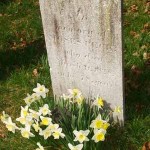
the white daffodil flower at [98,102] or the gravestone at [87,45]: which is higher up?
the gravestone at [87,45]

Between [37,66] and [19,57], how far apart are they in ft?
1.42

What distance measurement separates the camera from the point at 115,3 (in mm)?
3557

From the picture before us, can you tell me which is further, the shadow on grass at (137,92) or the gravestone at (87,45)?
the shadow on grass at (137,92)

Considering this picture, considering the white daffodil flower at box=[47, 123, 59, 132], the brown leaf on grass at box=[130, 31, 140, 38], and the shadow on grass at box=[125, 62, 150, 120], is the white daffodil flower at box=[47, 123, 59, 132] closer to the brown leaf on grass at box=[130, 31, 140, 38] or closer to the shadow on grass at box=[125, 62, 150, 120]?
the shadow on grass at box=[125, 62, 150, 120]

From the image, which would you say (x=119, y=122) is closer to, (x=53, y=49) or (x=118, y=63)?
(x=118, y=63)

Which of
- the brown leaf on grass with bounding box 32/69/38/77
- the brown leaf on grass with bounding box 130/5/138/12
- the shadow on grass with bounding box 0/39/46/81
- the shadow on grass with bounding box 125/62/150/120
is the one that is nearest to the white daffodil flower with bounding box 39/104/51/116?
the shadow on grass with bounding box 125/62/150/120

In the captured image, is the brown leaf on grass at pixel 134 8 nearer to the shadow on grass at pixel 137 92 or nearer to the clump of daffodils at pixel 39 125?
the shadow on grass at pixel 137 92

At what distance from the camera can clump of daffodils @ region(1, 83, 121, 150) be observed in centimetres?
381

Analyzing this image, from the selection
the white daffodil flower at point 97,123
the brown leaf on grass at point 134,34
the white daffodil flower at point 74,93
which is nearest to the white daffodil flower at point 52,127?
the white daffodil flower at point 97,123

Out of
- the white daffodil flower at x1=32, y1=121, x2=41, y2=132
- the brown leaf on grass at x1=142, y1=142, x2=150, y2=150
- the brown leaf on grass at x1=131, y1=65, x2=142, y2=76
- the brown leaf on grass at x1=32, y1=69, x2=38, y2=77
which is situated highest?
the white daffodil flower at x1=32, y1=121, x2=41, y2=132

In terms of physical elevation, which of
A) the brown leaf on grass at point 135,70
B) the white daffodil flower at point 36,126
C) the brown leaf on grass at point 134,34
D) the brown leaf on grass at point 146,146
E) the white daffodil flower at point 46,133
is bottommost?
the brown leaf on grass at point 146,146

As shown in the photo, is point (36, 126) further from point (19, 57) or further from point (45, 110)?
point (19, 57)

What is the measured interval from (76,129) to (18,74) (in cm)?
193

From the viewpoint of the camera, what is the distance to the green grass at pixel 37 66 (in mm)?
4328
